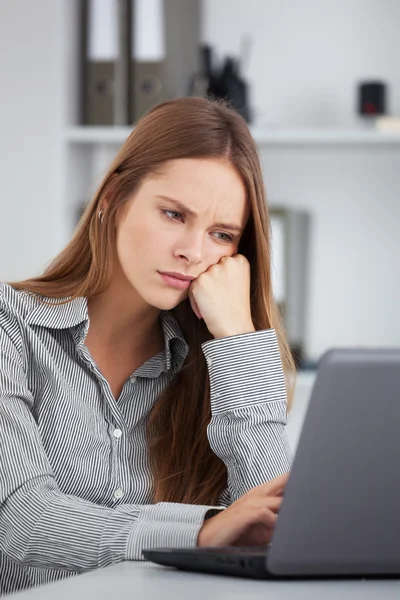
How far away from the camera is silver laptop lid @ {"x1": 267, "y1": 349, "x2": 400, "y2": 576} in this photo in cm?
71

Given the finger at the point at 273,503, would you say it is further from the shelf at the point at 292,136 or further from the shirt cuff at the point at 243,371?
the shelf at the point at 292,136

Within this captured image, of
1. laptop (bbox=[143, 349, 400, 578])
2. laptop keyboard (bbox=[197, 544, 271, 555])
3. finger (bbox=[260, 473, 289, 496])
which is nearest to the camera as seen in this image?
laptop (bbox=[143, 349, 400, 578])

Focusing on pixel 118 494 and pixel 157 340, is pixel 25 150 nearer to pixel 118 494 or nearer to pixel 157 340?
pixel 157 340

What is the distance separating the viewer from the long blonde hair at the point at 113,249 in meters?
1.46

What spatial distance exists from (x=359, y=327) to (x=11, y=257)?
1035 mm

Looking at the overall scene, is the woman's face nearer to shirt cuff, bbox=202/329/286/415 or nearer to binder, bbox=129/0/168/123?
shirt cuff, bbox=202/329/286/415

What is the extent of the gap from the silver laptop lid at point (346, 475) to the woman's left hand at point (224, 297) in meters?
0.71

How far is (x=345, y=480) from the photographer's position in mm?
739

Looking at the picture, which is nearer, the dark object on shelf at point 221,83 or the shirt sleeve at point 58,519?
the shirt sleeve at point 58,519

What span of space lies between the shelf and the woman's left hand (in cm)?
109

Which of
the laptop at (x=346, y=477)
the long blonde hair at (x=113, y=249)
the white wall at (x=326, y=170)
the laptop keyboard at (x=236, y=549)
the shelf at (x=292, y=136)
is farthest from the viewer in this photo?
the white wall at (x=326, y=170)

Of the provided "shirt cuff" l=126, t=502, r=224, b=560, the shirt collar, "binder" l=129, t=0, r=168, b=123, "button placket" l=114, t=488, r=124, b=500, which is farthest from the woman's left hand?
"binder" l=129, t=0, r=168, b=123

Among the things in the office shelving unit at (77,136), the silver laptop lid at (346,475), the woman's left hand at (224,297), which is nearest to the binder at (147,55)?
the office shelving unit at (77,136)

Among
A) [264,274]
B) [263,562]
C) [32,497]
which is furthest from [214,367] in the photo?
[263,562]
